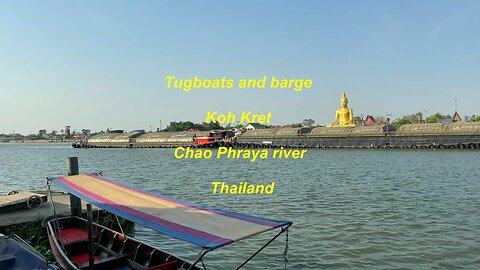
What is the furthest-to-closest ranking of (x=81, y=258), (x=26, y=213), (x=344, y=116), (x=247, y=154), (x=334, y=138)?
(x=344, y=116), (x=334, y=138), (x=247, y=154), (x=26, y=213), (x=81, y=258)

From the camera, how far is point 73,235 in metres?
11.2

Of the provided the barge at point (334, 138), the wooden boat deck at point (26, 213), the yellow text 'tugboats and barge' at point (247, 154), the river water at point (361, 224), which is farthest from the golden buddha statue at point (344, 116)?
the wooden boat deck at point (26, 213)

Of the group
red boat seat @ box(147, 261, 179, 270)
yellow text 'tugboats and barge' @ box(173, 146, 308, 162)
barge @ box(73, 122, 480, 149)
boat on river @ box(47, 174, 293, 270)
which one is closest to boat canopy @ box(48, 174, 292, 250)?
boat on river @ box(47, 174, 293, 270)

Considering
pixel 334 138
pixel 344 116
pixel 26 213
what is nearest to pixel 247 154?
pixel 334 138

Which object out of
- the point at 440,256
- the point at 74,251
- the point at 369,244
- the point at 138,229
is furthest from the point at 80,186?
the point at 440,256

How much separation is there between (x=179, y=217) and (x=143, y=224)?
26.4 inches

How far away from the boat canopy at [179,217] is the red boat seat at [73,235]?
188cm

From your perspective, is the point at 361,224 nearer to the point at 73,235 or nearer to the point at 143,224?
the point at 73,235

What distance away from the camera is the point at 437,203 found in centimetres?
1848

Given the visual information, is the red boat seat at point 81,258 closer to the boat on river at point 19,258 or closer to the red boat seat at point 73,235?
the red boat seat at point 73,235

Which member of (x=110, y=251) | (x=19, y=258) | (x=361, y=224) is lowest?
(x=361, y=224)

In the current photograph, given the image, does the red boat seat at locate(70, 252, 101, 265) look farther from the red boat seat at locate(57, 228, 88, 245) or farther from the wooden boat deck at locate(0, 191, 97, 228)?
the wooden boat deck at locate(0, 191, 97, 228)

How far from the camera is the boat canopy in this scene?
5.95 m

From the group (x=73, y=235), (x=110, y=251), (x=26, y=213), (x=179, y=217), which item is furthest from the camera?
(x=26, y=213)
